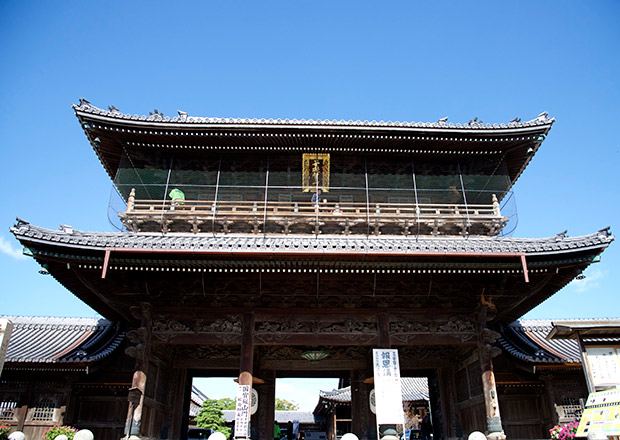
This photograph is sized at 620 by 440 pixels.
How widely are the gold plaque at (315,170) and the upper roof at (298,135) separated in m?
0.29

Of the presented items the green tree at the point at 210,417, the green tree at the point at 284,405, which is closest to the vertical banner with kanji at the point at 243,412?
the green tree at the point at 210,417

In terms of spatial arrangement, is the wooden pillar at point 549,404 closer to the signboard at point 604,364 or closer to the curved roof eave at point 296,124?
the signboard at point 604,364

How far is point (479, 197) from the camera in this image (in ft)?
51.3

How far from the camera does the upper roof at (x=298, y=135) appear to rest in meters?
14.3

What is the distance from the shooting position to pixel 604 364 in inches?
402

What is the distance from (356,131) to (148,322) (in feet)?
29.5

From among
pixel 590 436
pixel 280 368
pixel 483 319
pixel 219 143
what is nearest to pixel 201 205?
pixel 219 143

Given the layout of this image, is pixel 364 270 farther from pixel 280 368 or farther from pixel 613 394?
pixel 280 368

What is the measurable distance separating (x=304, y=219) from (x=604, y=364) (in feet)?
29.4

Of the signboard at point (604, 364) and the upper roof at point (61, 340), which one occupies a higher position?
the upper roof at point (61, 340)

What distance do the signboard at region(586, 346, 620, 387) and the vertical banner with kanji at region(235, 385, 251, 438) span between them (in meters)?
8.58

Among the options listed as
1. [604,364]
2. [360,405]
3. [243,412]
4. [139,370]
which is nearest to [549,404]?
[604,364]

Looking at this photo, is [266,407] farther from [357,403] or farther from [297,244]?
[297,244]

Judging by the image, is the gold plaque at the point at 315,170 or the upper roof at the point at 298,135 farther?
the gold plaque at the point at 315,170
